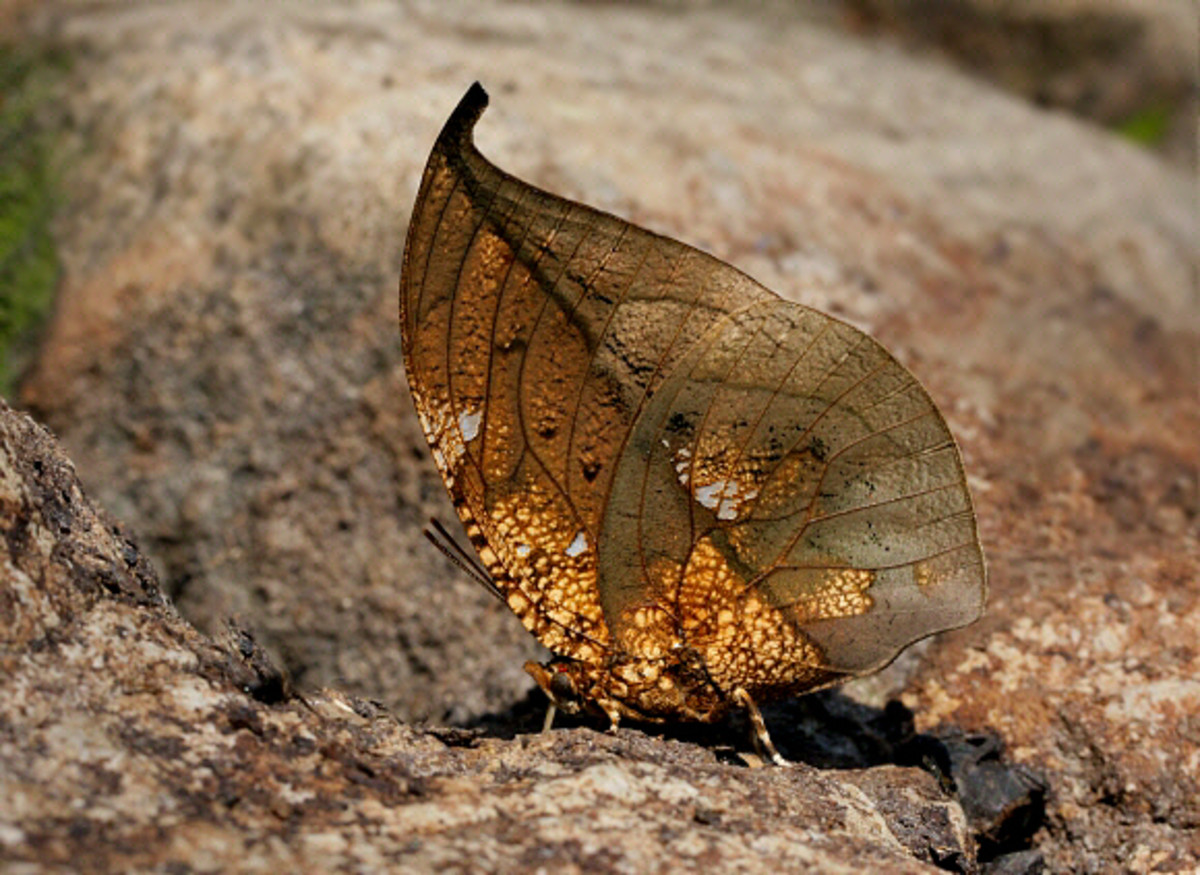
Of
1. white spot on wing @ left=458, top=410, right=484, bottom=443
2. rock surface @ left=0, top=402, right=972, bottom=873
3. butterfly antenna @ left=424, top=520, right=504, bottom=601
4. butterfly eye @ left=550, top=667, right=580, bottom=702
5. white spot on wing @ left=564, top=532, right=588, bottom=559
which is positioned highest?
white spot on wing @ left=458, top=410, right=484, bottom=443

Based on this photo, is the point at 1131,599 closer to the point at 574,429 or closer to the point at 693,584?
the point at 693,584

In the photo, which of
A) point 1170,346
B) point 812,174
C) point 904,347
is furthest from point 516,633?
point 1170,346

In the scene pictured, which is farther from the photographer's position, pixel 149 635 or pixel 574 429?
pixel 574 429

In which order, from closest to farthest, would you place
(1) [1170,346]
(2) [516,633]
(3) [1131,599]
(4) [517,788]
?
(4) [517,788] < (3) [1131,599] < (2) [516,633] < (1) [1170,346]

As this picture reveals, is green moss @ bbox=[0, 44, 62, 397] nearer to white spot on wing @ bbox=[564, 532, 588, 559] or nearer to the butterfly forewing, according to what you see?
the butterfly forewing

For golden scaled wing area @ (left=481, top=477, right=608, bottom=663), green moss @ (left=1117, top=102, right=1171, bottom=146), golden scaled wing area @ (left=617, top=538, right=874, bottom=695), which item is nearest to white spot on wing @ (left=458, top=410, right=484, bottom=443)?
golden scaled wing area @ (left=481, top=477, right=608, bottom=663)

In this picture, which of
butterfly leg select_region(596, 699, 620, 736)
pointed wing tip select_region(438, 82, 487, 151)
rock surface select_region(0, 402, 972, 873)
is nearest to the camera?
rock surface select_region(0, 402, 972, 873)
